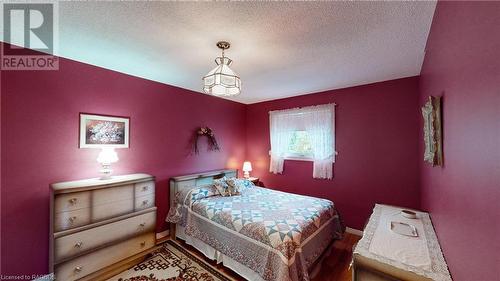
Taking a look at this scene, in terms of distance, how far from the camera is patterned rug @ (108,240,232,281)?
2.04 m

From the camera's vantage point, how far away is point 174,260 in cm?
236

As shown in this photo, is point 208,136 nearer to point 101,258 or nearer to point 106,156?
point 106,156

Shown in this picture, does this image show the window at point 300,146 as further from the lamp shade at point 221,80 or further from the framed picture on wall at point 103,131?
the framed picture on wall at point 103,131

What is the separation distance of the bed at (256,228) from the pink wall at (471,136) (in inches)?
40.5

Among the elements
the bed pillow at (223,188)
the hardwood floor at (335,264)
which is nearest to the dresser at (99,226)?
the hardwood floor at (335,264)

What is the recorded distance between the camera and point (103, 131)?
2436 millimetres

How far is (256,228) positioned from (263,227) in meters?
0.07

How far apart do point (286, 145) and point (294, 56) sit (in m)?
2.06

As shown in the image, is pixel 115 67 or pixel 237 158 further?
pixel 237 158

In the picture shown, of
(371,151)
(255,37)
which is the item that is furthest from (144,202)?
(371,151)

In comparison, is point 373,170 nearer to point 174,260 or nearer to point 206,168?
point 206,168

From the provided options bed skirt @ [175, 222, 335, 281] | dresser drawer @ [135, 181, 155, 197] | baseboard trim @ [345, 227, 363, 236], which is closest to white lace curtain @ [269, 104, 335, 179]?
baseboard trim @ [345, 227, 363, 236]

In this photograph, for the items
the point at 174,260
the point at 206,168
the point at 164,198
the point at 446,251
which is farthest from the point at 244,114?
the point at 446,251

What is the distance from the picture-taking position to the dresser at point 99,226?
1780 mm
